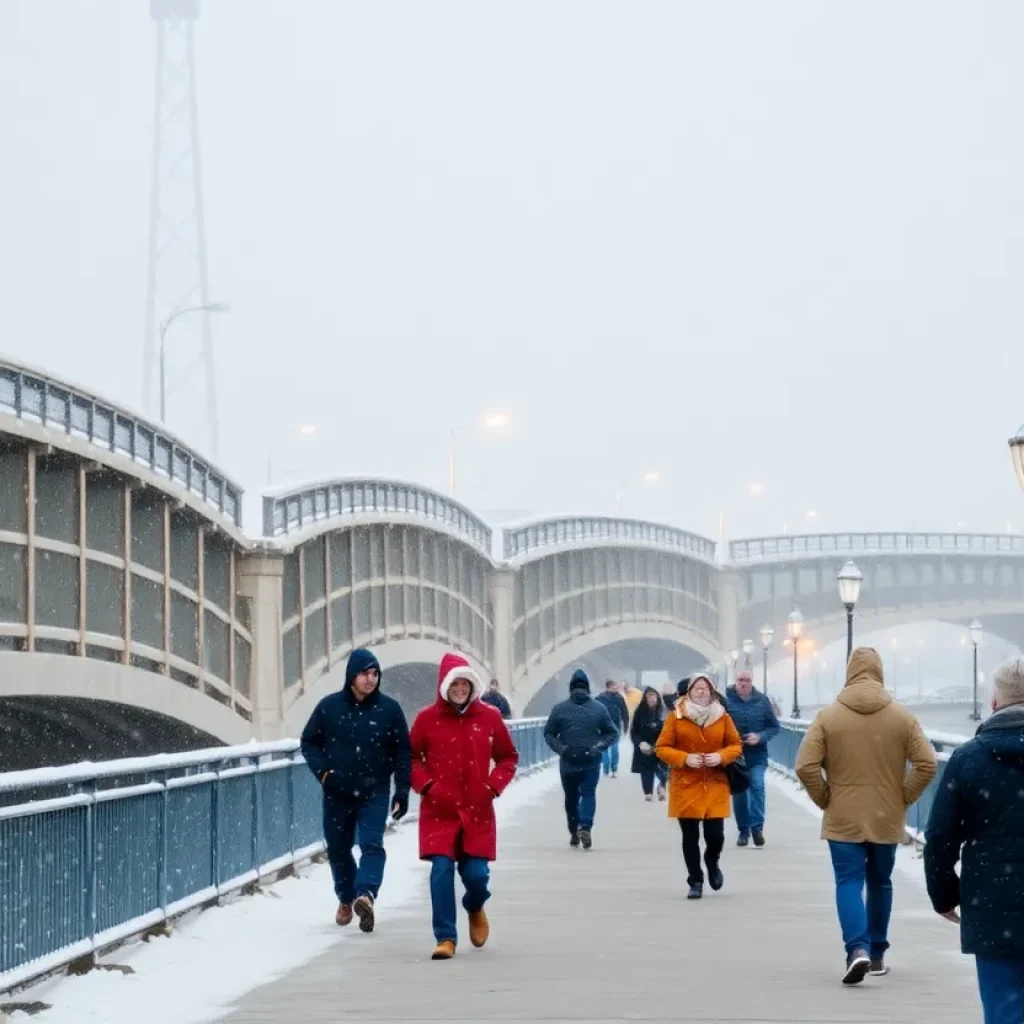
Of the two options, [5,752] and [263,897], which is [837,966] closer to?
[263,897]

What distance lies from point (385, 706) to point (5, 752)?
103ft

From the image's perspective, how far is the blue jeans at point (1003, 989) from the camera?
6.87 meters

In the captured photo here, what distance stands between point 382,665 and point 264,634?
1443 cm

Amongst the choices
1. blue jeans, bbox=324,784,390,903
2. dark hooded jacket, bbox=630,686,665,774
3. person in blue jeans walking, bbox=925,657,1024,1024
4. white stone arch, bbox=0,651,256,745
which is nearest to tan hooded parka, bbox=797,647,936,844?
blue jeans, bbox=324,784,390,903

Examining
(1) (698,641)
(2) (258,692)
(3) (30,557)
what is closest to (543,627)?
(1) (698,641)

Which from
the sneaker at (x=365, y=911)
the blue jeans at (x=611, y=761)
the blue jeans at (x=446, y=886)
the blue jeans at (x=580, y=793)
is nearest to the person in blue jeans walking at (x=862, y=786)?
the blue jeans at (x=446, y=886)

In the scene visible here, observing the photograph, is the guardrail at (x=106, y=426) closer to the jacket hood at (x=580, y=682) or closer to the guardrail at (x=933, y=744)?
the guardrail at (x=933, y=744)

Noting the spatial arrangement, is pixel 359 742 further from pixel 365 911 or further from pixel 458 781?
pixel 458 781

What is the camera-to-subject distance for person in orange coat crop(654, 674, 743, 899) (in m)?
15.3

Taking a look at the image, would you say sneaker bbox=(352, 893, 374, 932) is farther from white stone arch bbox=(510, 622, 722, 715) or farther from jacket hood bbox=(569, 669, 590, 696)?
white stone arch bbox=(510, 622, 722, 715)

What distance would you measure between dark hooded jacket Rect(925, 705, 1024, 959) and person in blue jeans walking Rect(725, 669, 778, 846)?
14.7 metres

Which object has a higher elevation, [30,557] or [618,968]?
[30,557]

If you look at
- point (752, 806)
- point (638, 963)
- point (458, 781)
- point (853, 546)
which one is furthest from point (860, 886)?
point (853, 546)

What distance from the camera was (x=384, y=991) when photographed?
1080 cm
